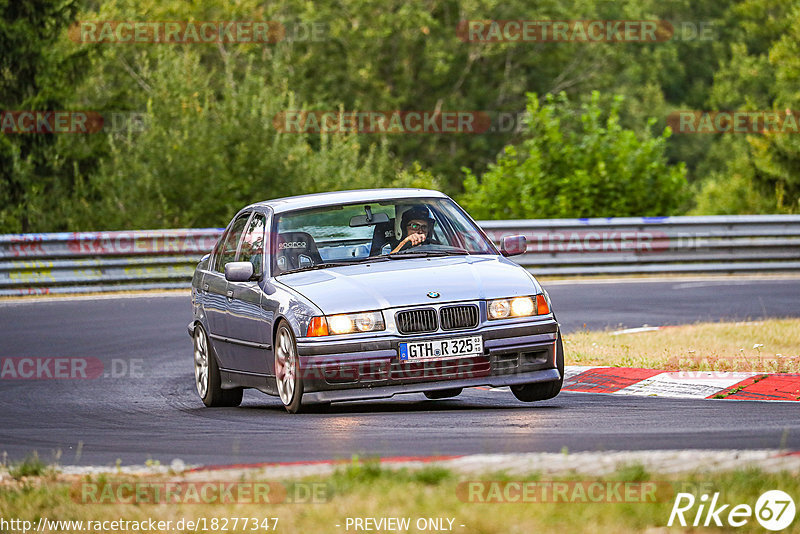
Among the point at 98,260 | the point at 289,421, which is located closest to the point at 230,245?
the point at 289,421

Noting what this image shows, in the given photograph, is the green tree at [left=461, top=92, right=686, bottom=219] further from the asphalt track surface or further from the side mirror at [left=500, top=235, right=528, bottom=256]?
the side mirror at [left=500, top=235, right=528, bottom=256]

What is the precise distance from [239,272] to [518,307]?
7.03 ft

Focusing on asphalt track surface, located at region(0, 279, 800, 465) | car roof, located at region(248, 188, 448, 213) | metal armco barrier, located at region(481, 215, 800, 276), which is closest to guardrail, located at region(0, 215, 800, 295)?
metal armco barrier, located at region(481, 215, 800, 276)

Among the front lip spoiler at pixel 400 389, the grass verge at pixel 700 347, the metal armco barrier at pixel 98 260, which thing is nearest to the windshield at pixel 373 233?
the front lip spoiler at pixel 400 389

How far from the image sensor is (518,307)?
31.2 feet

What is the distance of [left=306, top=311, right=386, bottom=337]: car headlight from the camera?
9219 mm

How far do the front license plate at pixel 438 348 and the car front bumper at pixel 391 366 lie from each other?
0.03 metres

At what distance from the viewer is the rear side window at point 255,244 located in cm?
1066

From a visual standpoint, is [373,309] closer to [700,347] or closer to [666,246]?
[700,347]

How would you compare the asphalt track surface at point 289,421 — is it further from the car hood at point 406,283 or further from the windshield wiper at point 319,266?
the windshield wiper at point 319,266

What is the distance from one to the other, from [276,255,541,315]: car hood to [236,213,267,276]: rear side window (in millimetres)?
557

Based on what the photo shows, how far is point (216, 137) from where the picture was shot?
29.0 meters

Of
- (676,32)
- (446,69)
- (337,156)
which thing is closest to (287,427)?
(337,156)

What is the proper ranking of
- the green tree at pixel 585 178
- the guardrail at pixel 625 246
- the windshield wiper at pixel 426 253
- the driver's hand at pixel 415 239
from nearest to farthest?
1. the windshield wiper at pixel 426 253
2. the driver's hand at pixel 415 239
3. the guardrail at pixel 625 246
4. the green tree at pixel 585 178
